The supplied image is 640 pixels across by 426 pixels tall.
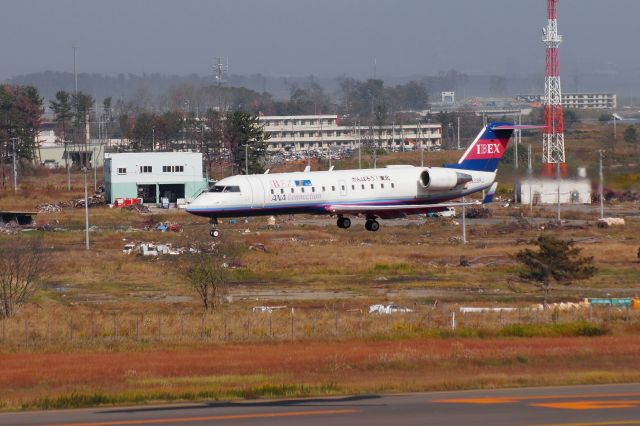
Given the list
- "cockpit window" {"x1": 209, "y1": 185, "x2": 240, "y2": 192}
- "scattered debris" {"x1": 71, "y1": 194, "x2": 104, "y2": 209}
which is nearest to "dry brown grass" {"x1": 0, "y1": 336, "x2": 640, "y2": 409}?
"cockpit window" {"x1": 209, "y1": 185, "x2": 240, "y2": 192}

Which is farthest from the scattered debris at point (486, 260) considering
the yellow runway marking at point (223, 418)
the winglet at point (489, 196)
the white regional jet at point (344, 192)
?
the yellow runway marking at point (223, 418)

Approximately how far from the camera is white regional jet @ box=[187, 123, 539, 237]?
60.3 metres

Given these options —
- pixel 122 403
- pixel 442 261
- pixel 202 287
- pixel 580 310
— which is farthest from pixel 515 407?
pixel 442 261

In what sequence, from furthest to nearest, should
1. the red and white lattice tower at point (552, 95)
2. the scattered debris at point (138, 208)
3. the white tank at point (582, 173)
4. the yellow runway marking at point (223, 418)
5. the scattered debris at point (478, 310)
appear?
the scattered debris at point (138, 208), the red and white lattice tower at point (552, 95), the scattered debris at point (478, 310), the white tank at point (582, 173), the yellow runway marking at point (223, 418)

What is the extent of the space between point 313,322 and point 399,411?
104 feet

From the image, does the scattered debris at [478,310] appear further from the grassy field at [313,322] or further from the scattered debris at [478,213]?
the scattered debris at [478,213]

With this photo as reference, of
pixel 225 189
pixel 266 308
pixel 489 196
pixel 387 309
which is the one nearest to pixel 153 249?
pixel 266 308

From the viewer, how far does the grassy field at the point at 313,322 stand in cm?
4322

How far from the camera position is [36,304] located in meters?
74.9

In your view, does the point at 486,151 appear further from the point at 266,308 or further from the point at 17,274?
the point at 17,274

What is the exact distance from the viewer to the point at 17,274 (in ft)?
249

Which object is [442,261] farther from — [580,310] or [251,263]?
[580,310]

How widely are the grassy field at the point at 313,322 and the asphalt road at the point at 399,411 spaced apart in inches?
105

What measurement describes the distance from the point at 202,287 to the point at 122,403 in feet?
136
